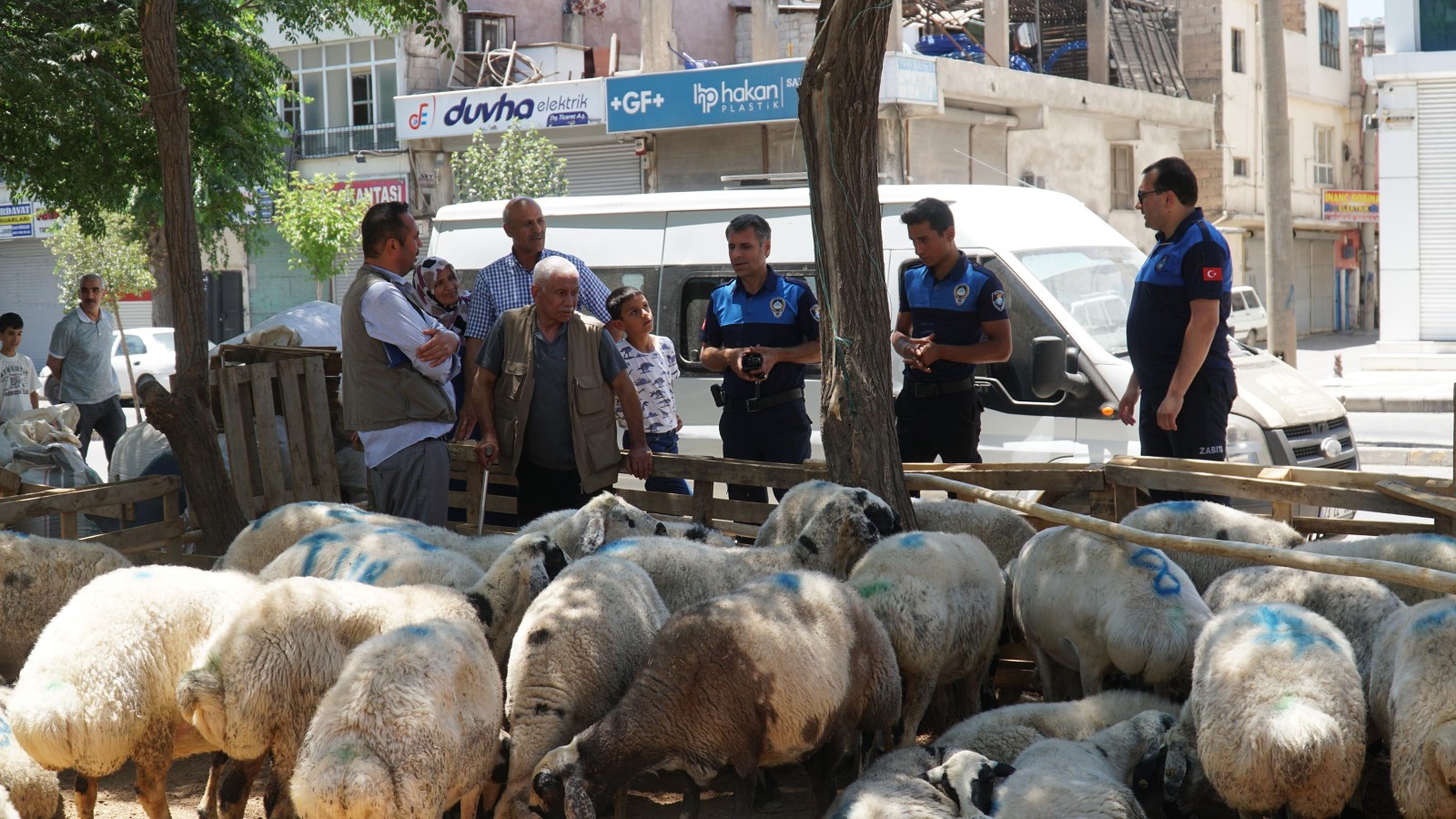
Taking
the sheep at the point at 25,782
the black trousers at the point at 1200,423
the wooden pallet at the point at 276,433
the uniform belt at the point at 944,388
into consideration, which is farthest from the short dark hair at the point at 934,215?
the sheep at the point at 25,782

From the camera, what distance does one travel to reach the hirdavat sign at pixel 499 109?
26.8 m

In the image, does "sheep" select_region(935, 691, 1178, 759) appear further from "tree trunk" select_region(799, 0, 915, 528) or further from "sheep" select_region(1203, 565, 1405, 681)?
"tree trunk" select_region(799, 0, 915, 528)

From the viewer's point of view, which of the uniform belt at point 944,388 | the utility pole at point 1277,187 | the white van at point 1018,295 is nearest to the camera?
the uniform belt at point 944,388

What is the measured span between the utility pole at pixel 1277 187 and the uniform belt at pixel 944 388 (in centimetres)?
994

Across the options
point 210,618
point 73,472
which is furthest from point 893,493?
point 73,472

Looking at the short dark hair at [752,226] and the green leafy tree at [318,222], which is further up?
the green leafy tree at [318,222]

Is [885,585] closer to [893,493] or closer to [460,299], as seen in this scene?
[893,493]

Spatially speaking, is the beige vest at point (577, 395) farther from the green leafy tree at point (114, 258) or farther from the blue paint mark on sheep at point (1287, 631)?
the green leafy tree at point (114, 258)

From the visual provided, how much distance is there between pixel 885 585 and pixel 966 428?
2.30 metres

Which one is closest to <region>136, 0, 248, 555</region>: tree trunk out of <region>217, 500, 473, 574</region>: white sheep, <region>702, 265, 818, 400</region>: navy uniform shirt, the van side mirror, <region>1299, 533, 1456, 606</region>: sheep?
<region>217, 500, 473, 574</region>: white sheep

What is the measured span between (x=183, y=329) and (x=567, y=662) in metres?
4.25

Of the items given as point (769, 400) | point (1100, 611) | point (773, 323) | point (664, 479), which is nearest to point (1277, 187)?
point (773, 323)

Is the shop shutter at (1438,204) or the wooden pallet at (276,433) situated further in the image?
the shop shutter at (1438,204)

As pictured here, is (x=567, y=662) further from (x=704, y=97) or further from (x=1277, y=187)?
(x=704, y=97)
